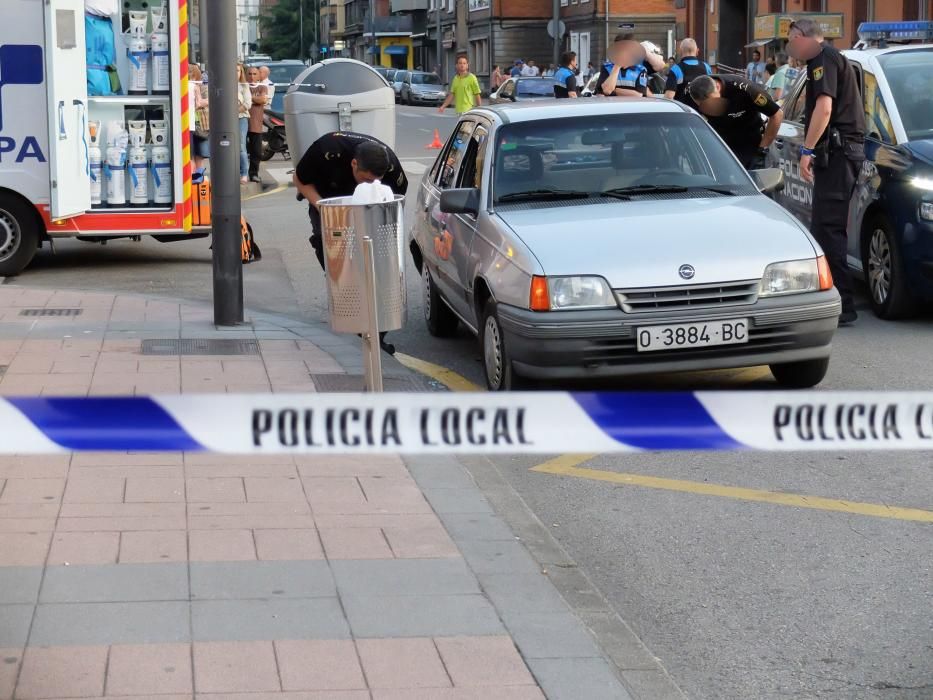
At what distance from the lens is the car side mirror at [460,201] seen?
8.63 metres

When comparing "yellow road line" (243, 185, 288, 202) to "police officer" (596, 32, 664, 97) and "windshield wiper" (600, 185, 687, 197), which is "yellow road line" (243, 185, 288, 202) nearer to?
"police officer" (596, 32, 664, 97)

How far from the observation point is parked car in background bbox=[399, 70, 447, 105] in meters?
68.1

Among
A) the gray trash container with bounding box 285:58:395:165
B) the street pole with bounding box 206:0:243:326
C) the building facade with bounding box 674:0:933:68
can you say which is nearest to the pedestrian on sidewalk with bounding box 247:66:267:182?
the gray trash container with bounding box 285:58:395:165

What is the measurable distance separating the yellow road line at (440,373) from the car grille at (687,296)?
139 cm

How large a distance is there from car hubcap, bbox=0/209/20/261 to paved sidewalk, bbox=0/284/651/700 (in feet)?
23.2

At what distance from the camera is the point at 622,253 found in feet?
25.2

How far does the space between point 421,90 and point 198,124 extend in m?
49.4

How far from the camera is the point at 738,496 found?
651 cm

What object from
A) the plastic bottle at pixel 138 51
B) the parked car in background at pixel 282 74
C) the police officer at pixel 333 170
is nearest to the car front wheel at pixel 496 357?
the police officer at pixel 333 170

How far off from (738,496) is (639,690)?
240 centimetres

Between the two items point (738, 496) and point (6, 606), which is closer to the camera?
point (6, 606)

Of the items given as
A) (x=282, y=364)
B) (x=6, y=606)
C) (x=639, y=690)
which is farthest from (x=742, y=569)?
(x=282, y=364)

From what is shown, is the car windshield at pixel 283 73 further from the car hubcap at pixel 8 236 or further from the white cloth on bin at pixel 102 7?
the car hubcap at pixel 8 236

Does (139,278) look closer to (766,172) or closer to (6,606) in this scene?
(766,172)
